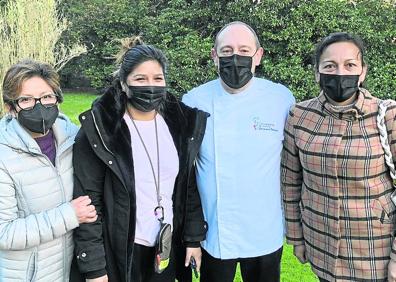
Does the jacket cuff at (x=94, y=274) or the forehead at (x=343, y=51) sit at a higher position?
the forehead at (x=343, y=51)

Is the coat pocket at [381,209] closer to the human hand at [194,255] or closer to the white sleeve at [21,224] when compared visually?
the human hand at [194,255]

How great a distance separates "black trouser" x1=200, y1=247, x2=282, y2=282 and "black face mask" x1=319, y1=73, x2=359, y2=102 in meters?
1.17

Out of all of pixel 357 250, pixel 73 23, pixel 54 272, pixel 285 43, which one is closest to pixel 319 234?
pixel 357 250

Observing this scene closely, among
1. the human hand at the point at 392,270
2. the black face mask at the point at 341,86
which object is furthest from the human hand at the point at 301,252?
the black face mask at the point at 341,86

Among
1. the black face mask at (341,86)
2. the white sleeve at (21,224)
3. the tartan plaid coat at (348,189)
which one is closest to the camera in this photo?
the white sleeve at (21,224)

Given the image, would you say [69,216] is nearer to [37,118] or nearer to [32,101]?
[37,118]

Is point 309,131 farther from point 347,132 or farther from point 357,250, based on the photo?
point 357,250

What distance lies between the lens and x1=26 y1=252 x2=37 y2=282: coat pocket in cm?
253

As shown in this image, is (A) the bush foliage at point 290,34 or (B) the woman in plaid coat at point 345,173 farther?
(A) the bush foliage at point 290,34

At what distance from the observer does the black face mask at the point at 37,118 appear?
254cm

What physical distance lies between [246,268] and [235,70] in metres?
1.37

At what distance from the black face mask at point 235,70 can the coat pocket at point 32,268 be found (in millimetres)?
1614

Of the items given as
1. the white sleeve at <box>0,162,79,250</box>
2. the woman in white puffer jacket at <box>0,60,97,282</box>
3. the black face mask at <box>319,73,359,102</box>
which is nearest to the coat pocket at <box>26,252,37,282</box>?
the woman in white puffer jacket at <box>0,60,97,282</box>

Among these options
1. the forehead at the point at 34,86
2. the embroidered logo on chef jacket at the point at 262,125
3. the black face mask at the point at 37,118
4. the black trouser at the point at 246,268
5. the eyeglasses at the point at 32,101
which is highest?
the forehead at the point at 34,86
